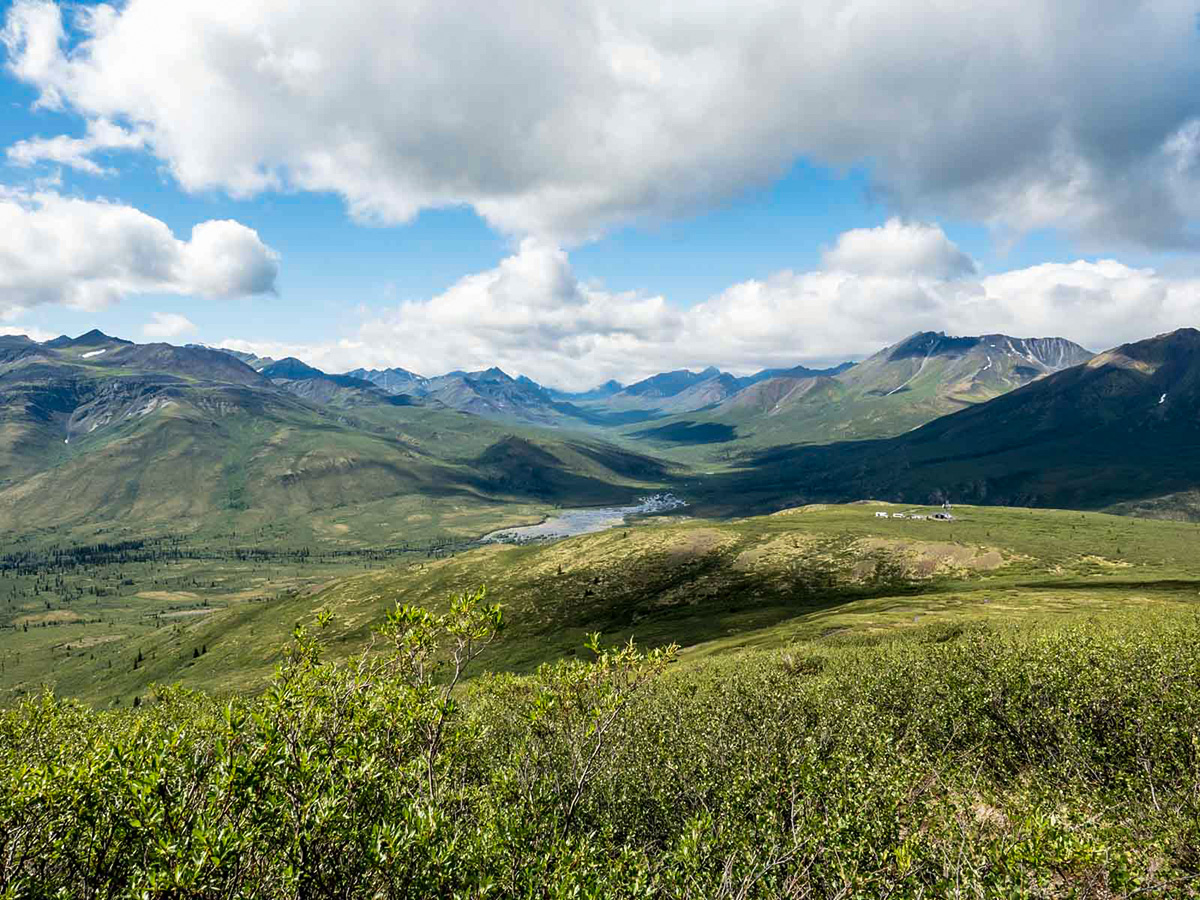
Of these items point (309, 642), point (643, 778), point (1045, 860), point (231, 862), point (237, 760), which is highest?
point (309, 642)

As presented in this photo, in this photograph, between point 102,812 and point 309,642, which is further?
point 309,642

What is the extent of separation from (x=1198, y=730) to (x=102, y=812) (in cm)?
5797

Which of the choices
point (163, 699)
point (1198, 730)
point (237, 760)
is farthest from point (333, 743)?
point (1198, 730)

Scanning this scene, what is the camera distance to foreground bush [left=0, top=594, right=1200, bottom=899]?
17719 mm

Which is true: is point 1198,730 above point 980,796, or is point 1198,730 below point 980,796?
above

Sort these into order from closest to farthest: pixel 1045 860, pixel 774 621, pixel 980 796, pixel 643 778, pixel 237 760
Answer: pixel 237 760 → pixel 1045 860 → pixel 980 796 → pixel 643 778 → pixel 774 621

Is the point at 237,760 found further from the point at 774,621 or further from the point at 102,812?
the point at 774,621

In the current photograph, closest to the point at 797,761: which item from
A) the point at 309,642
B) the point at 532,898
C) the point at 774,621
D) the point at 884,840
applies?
the point at 884,840

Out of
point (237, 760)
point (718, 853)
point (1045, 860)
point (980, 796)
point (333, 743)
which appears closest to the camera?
point (237, 760)

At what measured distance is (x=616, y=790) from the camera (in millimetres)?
43250

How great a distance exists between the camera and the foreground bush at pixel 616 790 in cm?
1772

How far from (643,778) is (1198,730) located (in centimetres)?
3689

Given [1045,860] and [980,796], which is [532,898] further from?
[980,796]

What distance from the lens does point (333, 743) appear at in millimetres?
20953
